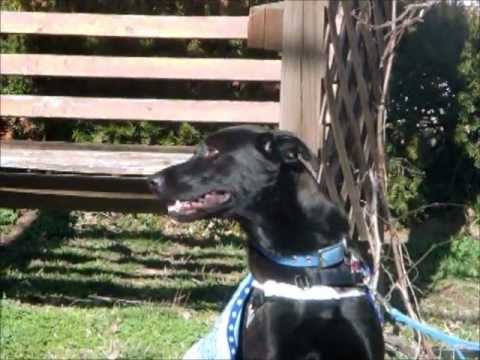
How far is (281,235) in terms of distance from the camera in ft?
13.2

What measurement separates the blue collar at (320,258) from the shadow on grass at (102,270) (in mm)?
2698

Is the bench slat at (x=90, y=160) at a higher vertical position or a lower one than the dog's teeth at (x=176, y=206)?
lower

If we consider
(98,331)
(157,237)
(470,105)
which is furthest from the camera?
(157,237)

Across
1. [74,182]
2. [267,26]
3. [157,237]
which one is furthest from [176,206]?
[157,237]

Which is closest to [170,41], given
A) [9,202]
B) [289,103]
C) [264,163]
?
[9,202]

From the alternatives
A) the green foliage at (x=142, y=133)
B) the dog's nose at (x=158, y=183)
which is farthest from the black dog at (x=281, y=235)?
the green foliage at (x=142, y=133)

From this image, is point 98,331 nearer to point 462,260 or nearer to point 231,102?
point 231,102

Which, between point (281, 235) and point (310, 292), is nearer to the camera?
point (310, 292)

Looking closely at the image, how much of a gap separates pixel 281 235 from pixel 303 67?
3.59ft

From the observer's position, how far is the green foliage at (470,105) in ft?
25.0

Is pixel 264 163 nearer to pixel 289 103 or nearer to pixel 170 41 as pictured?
pixel 289 103

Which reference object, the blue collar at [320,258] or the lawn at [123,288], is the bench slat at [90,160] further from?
the blue collar at [320,258]

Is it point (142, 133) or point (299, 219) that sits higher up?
point (299, 219)

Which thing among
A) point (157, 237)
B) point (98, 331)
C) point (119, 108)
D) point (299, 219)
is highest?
point (299, 219)
